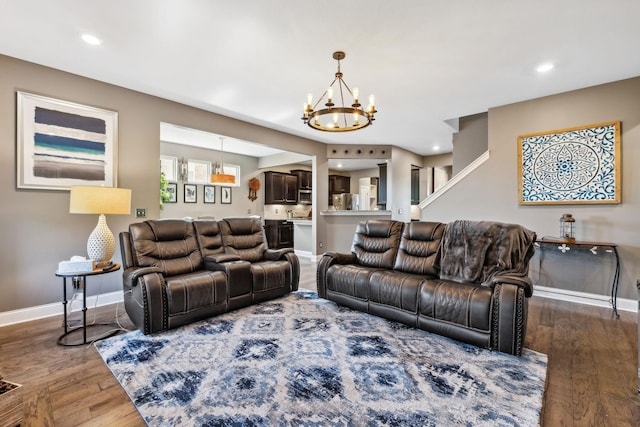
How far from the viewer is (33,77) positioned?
3197mm

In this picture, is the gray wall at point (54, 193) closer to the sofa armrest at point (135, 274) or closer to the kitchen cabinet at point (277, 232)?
the sofa armrest at point (135, 274)

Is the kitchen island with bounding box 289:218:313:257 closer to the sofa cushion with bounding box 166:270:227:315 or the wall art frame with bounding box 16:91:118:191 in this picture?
the sofa cushion with bounding box 166:270:227:315

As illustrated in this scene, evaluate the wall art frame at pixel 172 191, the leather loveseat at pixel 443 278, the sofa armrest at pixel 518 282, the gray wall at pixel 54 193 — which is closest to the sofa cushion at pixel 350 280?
the leather loveseat at pixel 443 278

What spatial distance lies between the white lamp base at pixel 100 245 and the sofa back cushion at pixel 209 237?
943 mm

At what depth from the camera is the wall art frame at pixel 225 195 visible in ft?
26.4

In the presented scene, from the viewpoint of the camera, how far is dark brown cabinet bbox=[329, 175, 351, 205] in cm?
966

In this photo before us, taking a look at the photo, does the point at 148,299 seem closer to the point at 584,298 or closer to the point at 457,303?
the point at 457,303

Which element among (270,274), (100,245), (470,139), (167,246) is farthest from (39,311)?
(470,139)

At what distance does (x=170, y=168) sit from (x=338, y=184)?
4951 millimetres

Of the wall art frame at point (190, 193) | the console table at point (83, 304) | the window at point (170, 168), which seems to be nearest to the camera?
the console table at point (83, 304)

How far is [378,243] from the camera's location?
373 cm

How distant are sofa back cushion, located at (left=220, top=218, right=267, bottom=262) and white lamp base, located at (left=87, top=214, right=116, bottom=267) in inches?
49.9

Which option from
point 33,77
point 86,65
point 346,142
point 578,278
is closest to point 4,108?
point 33,77

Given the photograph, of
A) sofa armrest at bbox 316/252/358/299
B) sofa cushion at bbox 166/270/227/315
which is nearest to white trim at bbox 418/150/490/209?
sofa armrest at bbox 316/252/358/299
